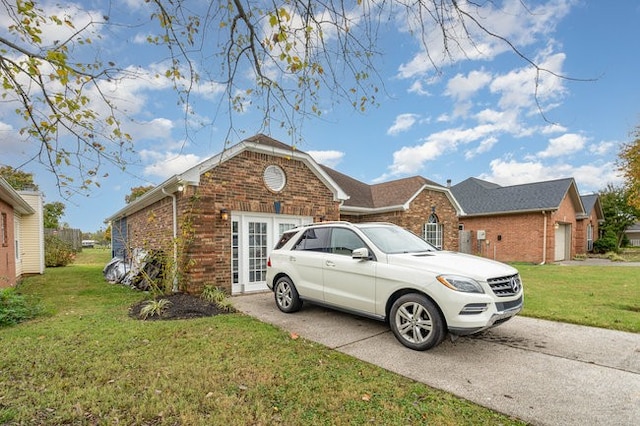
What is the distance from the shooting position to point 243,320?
6059 mm

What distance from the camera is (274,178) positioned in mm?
9633

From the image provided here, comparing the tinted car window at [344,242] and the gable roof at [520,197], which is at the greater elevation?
the gable roof at [520,197]

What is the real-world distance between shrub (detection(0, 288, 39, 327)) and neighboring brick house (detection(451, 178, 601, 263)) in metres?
20.2

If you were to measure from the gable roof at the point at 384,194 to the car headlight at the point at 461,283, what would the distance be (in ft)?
30.5

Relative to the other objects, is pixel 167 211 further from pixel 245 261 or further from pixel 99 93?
pixel 99 93

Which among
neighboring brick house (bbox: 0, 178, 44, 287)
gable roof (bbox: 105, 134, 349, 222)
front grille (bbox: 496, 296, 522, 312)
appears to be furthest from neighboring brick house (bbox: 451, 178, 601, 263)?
neighboring brick house (bbox: 0, 178, 44, 287)

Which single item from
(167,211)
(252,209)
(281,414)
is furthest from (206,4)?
(167,211)

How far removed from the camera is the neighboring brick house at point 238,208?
8.20 metres

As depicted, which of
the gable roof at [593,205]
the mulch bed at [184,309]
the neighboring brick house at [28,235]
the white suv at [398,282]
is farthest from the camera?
the gable roof at [593,205]

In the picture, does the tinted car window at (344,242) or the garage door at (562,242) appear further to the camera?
the garage door at (562,242)

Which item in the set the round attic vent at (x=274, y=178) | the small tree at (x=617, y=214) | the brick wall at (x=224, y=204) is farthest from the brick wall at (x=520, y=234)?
the round attic vent at (x=274, y=178)

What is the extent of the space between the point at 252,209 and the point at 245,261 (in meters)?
1.44

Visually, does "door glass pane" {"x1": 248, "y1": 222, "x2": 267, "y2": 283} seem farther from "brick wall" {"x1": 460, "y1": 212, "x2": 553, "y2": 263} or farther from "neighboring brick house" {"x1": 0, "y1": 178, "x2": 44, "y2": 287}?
"brick wall" {"x1": 460, "y1": 212, "x2": 553, "y2": 263}

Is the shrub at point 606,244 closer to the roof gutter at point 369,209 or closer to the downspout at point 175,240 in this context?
the roof gutter at point 369,209
